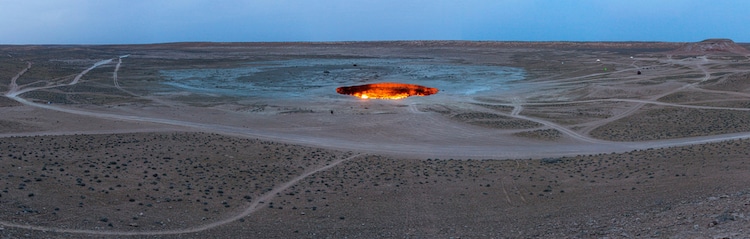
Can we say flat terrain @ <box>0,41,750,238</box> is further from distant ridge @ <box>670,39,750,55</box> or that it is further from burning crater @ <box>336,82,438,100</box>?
distant ridge @ <box>670,39,750,55</box>

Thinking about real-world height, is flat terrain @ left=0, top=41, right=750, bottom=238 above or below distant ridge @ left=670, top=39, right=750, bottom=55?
below

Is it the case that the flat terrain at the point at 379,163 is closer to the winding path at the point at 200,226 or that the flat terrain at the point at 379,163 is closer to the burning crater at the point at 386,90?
the winding path at the point at 200,226

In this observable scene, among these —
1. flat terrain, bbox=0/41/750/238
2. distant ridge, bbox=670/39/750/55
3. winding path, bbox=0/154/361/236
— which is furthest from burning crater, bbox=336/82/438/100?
distant ridge, bbox=670/39/750/55

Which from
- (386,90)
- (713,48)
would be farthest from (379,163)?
(713,48)

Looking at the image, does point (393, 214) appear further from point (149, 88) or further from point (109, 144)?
point (149, 88)

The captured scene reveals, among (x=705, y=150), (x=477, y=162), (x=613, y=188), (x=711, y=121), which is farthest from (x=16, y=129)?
(x=711, y=121)
